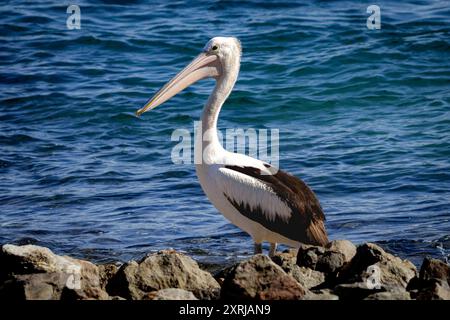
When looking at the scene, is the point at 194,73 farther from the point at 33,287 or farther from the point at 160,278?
the point at 33,287

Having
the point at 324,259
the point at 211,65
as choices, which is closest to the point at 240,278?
the point at 324,259

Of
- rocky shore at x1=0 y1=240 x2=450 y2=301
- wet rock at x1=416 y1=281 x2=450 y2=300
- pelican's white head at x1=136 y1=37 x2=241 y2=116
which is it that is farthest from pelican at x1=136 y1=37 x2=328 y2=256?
wet rock at x1=416 y1=281 x2=450 y2=300

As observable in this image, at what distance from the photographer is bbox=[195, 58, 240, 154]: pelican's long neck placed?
7.60 metres

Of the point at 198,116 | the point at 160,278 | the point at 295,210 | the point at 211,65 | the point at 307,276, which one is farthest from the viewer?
the point at 198,116

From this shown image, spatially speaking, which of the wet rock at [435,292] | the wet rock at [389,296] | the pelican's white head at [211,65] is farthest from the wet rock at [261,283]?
the pelican's white head at [211,65]

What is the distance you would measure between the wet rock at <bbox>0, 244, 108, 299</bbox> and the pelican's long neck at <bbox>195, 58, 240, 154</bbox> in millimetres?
1653

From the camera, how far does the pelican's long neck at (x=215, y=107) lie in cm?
760

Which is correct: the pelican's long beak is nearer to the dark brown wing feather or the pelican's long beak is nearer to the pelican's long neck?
the pelican's long neck

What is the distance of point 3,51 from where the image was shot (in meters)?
16.0

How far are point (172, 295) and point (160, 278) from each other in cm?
59

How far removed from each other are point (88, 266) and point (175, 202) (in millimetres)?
3742

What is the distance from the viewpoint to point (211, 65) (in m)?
8.07
